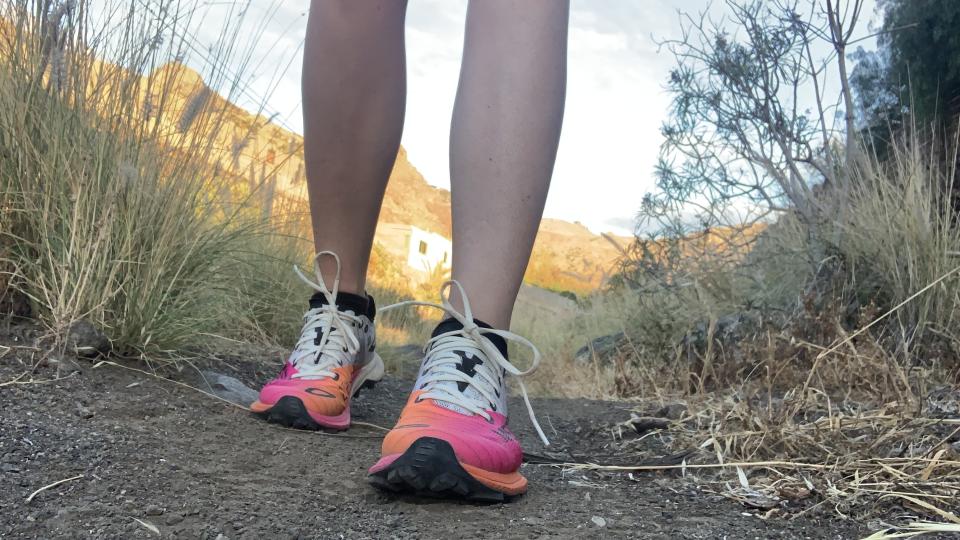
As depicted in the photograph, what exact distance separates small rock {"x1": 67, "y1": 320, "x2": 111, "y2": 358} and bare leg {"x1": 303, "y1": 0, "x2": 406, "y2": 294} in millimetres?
463

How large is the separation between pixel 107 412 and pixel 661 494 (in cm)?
94

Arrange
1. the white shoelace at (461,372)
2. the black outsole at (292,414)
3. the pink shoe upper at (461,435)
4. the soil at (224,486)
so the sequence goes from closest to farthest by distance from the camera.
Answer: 1. the soil at (224,486)
2. the pink shoe upper at (461,435)
3. the white shoelace at (461,372)
4. the black outsole at (292,414)

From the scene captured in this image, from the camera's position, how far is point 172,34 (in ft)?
6.40

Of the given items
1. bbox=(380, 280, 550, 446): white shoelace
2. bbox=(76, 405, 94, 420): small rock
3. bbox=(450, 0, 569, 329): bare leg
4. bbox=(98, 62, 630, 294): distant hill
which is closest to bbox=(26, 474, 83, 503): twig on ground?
bbox=(76, 405, 94, 420): small rock

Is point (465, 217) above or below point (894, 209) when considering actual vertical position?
below

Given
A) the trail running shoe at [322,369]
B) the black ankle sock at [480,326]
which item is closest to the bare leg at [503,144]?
the black ankle sock at [480,326]

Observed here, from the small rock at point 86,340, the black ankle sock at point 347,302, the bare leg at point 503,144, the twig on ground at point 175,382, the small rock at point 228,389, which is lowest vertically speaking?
the small rock at point 228,389

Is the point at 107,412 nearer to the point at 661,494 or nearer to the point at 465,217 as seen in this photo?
the point at 465,217

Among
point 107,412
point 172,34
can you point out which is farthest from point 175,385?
point 172,34

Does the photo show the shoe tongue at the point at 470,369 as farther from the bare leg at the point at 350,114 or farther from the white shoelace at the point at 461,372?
the bare leg at the point at 350,114

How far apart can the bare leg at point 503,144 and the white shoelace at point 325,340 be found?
15.9 inches

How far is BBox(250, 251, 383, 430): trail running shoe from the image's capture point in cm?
150

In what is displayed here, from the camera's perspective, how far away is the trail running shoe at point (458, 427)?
1.08 m

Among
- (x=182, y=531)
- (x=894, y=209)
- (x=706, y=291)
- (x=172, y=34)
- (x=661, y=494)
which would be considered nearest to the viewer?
(x=182, y=531)
